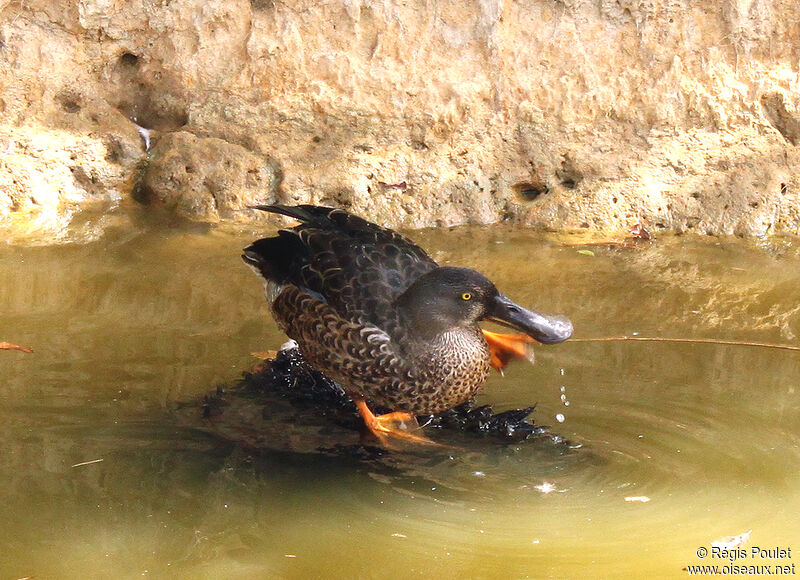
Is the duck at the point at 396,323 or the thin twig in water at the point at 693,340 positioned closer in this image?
the duck at the point at 396,323

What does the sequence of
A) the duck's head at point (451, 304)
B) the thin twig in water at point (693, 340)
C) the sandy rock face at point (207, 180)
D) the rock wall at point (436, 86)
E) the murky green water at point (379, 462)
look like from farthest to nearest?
the rock wall at point (436, 86)
the sandy rock face at point (207, 180)
the thin twig in water at point (693, 340)
the duck's head at point (451, 304)
the murky green water at point (379, 462)

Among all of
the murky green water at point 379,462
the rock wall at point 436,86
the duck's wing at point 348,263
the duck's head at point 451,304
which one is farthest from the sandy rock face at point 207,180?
the duck's head at point 451,304

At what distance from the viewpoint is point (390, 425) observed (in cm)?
428

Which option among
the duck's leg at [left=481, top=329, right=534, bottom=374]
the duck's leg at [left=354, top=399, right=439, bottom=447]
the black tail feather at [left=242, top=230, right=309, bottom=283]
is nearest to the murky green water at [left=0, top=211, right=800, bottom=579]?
the duck's leg at [left=481, top=329, right=534, bottom=374]

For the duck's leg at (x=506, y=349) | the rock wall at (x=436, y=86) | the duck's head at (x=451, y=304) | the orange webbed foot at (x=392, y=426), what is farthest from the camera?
the rock wall at (x=436, y=86)

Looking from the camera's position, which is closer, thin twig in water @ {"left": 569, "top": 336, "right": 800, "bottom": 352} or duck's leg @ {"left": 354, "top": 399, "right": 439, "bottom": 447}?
duck's leg @ {"left": 354, "top": 399, "right": 439, "bottom": 447}

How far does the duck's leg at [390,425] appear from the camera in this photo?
13.7 ft

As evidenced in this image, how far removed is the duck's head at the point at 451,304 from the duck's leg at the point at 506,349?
15.7 inches

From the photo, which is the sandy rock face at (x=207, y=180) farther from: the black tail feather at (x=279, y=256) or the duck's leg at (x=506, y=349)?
the duck's leg at (x=506, y=349)

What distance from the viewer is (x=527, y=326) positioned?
403 cm

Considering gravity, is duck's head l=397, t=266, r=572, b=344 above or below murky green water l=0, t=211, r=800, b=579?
above

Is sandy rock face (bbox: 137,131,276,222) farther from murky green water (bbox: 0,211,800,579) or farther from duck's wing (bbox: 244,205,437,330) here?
duck's wing (bbox: 244,205,437,330)

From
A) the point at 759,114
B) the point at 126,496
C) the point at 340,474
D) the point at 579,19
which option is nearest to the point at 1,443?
the point at 126,496

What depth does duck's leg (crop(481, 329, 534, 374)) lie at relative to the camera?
4484 millimetres
